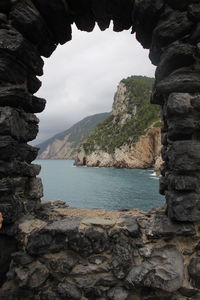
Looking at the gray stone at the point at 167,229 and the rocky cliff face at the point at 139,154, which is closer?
the gray stone at the point at 167,229

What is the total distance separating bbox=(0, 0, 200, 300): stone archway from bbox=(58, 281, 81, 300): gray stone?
11mm

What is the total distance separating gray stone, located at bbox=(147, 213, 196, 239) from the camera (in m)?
2.76

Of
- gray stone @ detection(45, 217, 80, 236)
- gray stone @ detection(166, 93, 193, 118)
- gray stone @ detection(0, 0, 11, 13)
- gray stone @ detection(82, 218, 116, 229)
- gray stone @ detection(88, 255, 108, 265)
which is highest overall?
gray stone @ detection(0, 0, 11, 13)

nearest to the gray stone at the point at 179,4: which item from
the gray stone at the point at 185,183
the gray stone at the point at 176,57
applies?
the gray stone at the point at 176,57

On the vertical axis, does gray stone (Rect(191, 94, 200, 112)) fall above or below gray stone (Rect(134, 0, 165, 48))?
below

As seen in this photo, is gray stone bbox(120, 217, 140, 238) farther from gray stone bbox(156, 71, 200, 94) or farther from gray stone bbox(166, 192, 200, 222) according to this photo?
gray stone bbox(156, 71, 200, 94)

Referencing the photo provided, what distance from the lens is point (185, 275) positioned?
2723 mm

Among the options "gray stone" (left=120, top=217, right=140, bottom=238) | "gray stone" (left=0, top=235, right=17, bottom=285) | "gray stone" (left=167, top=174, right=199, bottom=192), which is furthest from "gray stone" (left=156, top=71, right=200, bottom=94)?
"gray stone" (left=0, top=235, right=17, bottom=285)

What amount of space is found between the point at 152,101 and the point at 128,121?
95.0 meters

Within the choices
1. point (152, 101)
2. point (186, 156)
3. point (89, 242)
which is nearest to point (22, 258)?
point (89, 242)

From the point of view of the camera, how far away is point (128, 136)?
85.8 meters

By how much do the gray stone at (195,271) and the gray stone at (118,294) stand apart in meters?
0.80

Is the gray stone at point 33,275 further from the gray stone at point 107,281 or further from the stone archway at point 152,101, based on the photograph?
the gray stone at point 107,281

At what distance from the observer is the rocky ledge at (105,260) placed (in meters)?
2.70
